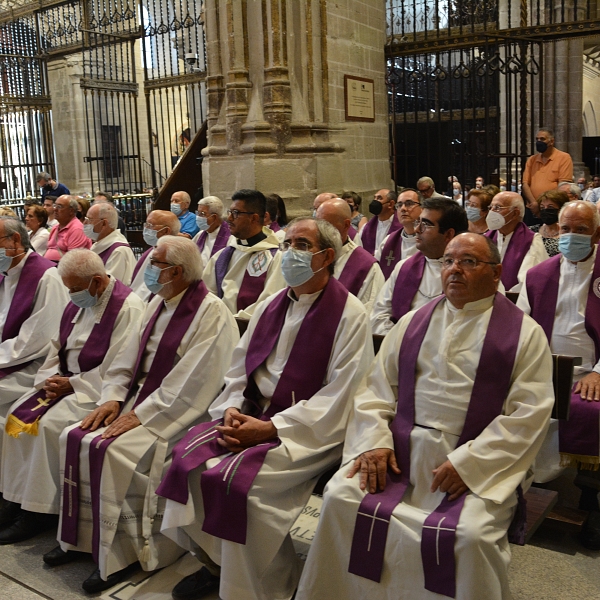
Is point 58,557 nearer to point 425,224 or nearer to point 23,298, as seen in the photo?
point 23,298

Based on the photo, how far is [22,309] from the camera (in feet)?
15.2

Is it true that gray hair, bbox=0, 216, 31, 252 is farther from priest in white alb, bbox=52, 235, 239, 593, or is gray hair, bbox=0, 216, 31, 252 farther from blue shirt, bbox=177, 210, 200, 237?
blue shirt, bbox=177, 210, 200, 237

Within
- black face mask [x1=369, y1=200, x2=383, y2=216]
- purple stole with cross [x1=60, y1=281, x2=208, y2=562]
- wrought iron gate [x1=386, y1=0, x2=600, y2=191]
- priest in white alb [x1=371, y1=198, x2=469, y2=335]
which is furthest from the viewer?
wrought iron gate [x1=386, y1=0, x2=600, y2=191]

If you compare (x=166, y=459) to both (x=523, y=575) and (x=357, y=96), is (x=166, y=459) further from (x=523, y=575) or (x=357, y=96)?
(x=357, y=96)

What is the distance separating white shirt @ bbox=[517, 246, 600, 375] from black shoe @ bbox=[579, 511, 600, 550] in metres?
0.76

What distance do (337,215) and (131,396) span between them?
209 cm

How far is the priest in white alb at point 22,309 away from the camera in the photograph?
4.52 m

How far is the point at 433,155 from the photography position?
52.1 ft

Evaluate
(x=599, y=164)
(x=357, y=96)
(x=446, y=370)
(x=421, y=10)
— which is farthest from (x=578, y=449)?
(x=421, y=10)

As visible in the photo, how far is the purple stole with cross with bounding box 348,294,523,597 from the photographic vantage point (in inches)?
104

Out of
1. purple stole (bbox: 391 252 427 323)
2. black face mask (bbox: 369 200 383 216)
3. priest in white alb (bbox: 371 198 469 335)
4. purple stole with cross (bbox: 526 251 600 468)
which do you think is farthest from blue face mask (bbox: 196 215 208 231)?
purple stole with cross (bbox: 526 251 600 468)

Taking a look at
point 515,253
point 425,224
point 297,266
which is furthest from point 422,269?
point 297,266

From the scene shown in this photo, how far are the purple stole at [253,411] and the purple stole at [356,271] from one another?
4.76 ft

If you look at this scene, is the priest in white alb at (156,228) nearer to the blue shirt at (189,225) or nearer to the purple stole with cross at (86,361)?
the purple stole with cross at (86,361)
